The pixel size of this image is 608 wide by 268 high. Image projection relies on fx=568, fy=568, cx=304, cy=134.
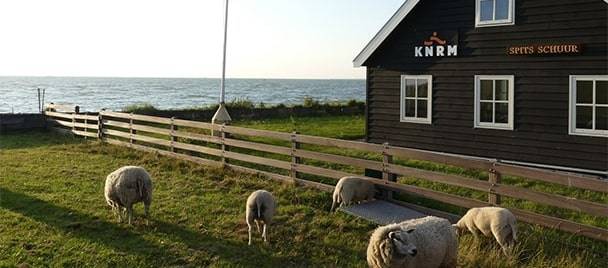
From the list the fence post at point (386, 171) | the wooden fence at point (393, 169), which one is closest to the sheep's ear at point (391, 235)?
the wooden fence at point (393, 169)

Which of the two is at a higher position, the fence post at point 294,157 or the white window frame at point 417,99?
the white window frame at point 417,99

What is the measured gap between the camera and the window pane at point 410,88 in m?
15.4

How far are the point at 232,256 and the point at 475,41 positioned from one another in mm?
9293

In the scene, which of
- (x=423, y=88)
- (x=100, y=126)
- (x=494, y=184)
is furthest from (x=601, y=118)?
(x=100, y=126)

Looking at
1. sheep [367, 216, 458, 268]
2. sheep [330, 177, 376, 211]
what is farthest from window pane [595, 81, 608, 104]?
sheep [367, 216, 458, 268]

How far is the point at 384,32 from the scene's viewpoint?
1538cm

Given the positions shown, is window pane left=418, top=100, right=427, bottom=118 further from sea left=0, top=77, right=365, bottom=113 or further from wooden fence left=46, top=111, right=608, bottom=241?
sea left=0, top=77, right=365, bottom=113

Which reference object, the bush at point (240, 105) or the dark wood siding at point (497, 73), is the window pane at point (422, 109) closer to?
the dark wood siding at point (497, 73)

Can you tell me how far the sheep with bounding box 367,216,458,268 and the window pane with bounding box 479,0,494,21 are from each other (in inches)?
344

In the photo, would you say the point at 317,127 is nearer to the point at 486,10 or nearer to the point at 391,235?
the point at 486,10

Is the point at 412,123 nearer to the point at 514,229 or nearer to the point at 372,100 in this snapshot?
the point at 372,100

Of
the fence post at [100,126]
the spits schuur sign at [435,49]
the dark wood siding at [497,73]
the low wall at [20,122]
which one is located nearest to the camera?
the dark wood siding at [497,73]

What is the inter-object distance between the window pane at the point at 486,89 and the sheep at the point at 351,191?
230 inches

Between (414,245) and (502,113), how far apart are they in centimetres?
894
